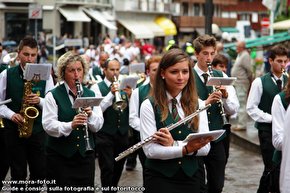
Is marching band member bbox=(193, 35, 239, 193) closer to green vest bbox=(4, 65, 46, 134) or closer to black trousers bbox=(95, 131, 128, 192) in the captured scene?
black trousers bbox=(95, 131, 128, 192)

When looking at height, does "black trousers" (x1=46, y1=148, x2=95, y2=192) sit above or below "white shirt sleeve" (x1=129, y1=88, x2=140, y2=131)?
below

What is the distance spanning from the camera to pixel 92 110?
7398 millimetres

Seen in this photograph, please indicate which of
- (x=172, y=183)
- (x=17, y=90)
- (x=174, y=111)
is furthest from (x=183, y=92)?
(x=17, y=90)

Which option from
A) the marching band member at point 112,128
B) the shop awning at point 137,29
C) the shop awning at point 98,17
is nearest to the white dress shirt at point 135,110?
the marching band member at point 112,128

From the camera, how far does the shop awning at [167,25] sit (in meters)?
79.7

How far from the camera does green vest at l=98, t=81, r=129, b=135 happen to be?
9.88 metres

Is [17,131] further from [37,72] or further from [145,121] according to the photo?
[145,121]

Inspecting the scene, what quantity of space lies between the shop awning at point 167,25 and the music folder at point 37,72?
232 feet

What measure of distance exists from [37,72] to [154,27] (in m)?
71.4

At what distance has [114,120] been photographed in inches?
393

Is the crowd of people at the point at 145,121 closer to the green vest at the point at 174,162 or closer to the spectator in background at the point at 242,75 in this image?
the green vest at the point at 174,162

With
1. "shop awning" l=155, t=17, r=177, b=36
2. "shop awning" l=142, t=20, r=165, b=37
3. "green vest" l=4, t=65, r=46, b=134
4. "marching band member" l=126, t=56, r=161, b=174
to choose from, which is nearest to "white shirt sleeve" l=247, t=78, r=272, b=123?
"marching band member" l=126, t=56, r=161, b=174

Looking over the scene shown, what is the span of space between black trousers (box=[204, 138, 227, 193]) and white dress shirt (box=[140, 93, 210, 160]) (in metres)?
2.35

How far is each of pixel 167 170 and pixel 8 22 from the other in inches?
1746
